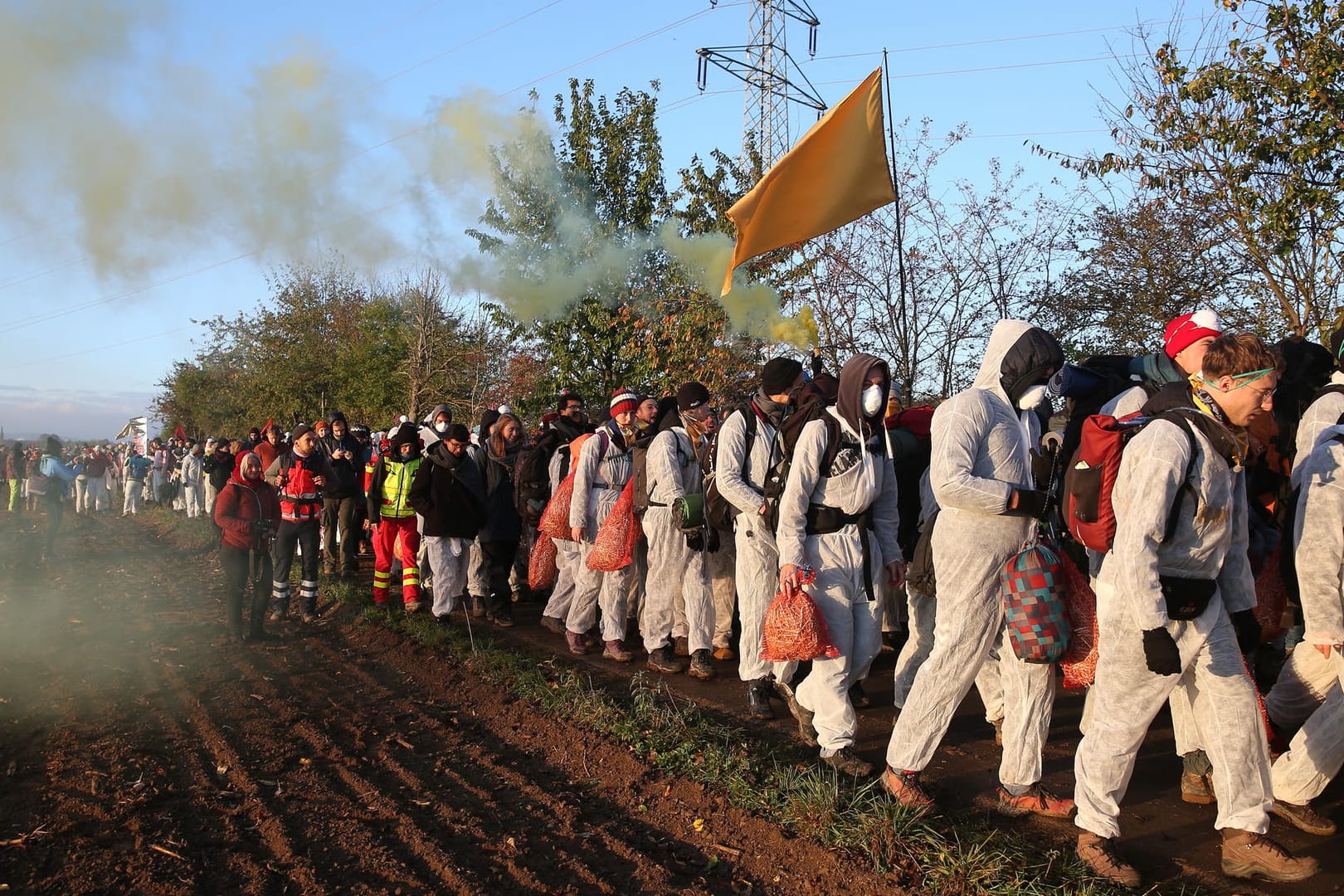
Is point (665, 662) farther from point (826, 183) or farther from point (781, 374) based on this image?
point (826, 183)

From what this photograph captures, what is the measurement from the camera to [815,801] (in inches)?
171

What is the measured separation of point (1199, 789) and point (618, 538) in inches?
173

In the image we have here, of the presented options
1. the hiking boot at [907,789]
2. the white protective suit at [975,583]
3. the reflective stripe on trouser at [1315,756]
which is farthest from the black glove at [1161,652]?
the hiking boot at [907,789]

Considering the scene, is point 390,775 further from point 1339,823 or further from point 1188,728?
point 1339,823

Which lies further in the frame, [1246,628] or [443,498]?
[443,498]

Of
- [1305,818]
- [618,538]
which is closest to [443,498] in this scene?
[618,538]

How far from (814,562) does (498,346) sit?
20454 millimetres

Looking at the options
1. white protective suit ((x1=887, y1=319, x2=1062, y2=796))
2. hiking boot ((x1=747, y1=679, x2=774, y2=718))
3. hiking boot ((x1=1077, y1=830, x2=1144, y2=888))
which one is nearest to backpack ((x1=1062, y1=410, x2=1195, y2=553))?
white protective suit ((x1=887, y1=319, x2=1062, y2=796))

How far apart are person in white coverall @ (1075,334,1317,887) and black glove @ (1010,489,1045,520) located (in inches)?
18.6

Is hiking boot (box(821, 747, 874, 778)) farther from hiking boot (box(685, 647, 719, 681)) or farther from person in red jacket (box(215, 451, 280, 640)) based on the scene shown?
person in red jacket (box(215, 451, 280, 640))

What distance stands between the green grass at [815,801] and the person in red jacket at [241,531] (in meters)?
3.38

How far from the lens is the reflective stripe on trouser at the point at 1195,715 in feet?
12.1

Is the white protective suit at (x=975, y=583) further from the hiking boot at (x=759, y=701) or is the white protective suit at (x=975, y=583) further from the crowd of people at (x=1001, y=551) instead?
the hiking boot at (x=759, y=701)

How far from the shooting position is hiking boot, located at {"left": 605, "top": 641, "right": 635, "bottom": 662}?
25.8 feet
